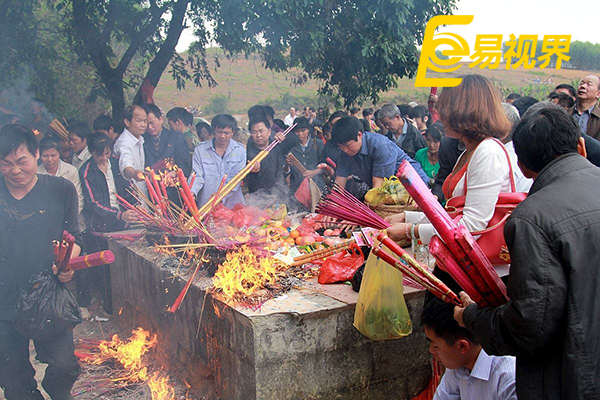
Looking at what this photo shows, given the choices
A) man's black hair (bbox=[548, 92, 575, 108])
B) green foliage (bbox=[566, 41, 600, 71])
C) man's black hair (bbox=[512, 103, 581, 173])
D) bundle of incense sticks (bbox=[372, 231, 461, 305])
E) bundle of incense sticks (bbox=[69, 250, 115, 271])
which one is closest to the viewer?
man's black hair (bbox=[512, 103, 581, 173])

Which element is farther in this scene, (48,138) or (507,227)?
(48,138)

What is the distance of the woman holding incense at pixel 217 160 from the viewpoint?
6125mm

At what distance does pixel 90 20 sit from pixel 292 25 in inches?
148

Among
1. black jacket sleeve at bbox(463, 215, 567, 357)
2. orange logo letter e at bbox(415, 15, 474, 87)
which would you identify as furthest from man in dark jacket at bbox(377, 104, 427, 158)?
black jacket sleeve at bbox(463, 215, 567, 357)

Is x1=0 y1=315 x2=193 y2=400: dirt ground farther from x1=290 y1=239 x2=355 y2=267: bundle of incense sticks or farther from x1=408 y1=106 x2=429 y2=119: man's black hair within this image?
x1=408 y1=106 x2=429 y2=119: man's black hair

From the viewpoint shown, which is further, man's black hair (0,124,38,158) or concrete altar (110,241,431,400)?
man's black hair (0,124,38,158)

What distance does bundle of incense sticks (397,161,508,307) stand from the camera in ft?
6.81

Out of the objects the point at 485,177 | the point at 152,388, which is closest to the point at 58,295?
the point at 152,388

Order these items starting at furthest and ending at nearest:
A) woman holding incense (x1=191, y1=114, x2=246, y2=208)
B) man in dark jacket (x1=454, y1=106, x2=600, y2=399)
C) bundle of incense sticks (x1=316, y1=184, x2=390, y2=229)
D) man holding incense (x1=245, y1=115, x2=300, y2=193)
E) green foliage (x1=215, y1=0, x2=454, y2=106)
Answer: green foliage (x1=215, y1=0, x2=454, y2=106)
man holding incense (x1=245, y1=115, x2=300, y2=193)
woman holding incense (x1=191, y1=114, x2=246, y2=208)
bundle of incense sticks (x1=316, y1=184, x2=390, y2=229)
man in dark jacket (x1=454, y1=106, x2=600, y2=399)

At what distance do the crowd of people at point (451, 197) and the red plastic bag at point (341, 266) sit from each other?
840mm

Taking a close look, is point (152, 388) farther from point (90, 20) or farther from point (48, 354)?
point (90, 20)

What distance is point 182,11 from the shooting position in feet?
28.6

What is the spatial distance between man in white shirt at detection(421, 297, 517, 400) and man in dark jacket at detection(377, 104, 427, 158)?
5335 millimetres

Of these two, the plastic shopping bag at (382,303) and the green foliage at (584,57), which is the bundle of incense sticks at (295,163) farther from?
the green foliage at (584,57)
